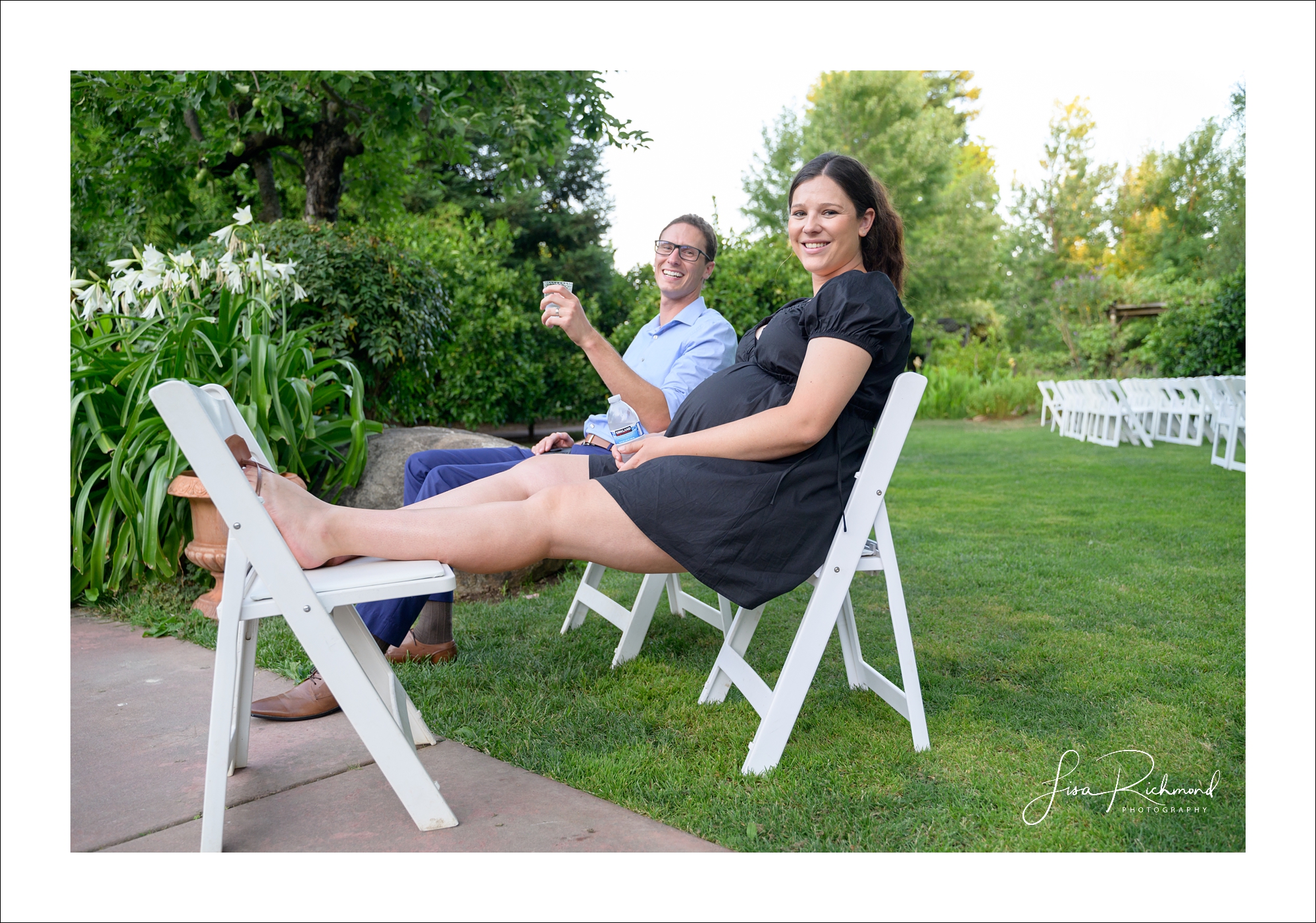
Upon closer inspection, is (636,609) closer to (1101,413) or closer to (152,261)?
(152,261)

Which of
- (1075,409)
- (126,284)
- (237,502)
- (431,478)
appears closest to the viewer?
(237,502)

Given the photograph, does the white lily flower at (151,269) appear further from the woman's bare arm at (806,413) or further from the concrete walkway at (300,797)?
the woman's bare arm at (806,413)

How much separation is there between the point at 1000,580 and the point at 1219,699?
1.53 m

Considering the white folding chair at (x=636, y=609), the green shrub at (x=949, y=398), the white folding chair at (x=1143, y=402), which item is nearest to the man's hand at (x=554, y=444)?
the white folding chair at (x=636, y=609)

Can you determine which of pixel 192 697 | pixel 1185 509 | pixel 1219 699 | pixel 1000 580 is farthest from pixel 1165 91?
pixel 192 697

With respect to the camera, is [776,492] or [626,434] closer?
[776,492]

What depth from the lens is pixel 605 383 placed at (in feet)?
9.62

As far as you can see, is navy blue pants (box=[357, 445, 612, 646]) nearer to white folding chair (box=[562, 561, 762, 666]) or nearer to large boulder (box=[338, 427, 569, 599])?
white folding chair (box=[562, 561, 762, 666])

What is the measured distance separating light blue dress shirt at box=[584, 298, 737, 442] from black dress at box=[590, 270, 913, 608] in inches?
32.1

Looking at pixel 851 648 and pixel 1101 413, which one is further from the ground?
pixel 851 648

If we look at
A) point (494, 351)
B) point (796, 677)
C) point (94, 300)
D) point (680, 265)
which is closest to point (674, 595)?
point (680, 265)

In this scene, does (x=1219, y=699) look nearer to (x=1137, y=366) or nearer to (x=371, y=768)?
(x=371, y=768)

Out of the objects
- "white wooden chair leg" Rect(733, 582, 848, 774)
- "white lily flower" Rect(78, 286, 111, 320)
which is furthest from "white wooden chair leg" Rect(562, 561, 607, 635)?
"white lily flower" Rect(78, 286, 111, 320)

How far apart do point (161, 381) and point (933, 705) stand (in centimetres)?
324
